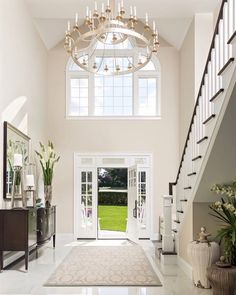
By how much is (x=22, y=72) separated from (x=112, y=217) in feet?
34.6

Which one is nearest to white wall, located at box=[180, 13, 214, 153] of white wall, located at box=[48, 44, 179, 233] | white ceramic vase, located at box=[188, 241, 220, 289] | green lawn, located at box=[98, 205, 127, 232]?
white wall, located at box=[48, 44, 179, 233]

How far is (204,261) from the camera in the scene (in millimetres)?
5637

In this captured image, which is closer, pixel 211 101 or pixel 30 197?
pixel 211 101

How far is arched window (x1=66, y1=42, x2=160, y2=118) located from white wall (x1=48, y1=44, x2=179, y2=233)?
8.1 inches

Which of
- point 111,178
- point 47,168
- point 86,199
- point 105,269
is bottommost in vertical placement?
point 105,269

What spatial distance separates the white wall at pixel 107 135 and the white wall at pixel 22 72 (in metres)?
0.50

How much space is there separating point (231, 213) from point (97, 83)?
Result: 310 inches

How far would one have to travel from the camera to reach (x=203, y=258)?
5641 mm

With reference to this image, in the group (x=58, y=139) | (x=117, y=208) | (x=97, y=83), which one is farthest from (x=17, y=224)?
(x=117, y=208)

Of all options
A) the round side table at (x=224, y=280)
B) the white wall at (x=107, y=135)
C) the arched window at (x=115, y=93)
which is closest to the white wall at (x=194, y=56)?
the white wall at (x=107, y=135)

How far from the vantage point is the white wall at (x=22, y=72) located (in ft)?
25.6

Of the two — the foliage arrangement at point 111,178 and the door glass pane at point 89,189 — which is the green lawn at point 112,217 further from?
the door glass pane at point 89,189

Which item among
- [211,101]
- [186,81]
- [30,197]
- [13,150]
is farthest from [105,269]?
[186,81]

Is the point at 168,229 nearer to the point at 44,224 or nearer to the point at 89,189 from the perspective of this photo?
the point at 44,224
